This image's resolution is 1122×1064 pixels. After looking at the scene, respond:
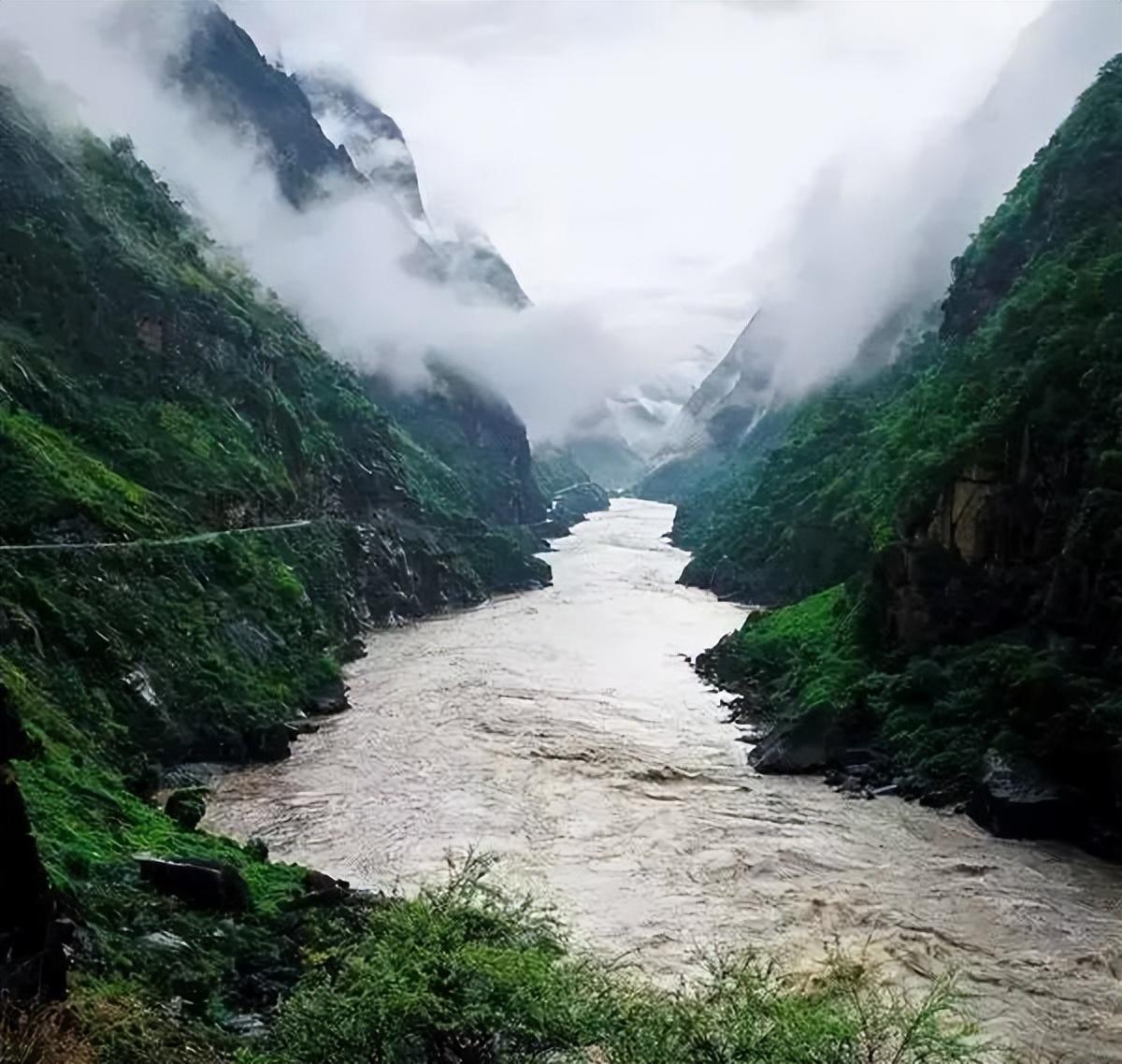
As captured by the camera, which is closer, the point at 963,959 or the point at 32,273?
the point at 963,959

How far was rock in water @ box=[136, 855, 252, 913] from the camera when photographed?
31531 mm

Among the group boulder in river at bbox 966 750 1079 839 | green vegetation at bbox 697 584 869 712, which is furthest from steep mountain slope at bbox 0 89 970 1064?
green vegetation at bbox 697 584 869 712

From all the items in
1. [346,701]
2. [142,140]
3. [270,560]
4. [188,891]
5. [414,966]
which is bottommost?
[188,891]

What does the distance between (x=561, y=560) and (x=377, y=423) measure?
128ft

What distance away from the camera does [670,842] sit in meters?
42.9

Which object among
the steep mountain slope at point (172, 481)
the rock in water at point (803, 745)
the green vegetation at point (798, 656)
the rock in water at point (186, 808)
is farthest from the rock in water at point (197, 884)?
the green vegetation at point (798, 656)

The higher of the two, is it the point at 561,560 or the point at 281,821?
the point at 561,560

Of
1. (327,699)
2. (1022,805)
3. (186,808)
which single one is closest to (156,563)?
(327,699)

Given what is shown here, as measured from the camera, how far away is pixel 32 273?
80812 mm

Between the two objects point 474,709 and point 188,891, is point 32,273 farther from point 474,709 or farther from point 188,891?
point 188,891

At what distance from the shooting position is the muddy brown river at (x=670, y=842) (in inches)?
1289

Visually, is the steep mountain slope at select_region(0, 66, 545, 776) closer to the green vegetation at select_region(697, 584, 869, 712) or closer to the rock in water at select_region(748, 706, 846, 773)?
the rock in water at select_region(748, 706, 846, 773)

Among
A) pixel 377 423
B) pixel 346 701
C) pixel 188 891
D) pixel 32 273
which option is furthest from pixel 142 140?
pixel 188 891

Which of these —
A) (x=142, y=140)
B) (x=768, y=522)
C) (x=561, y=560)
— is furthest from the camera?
(x=561, y=560)
